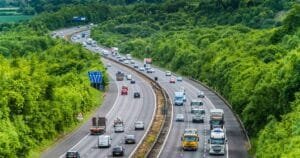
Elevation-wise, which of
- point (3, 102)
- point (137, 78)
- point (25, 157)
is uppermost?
point (3, 102)

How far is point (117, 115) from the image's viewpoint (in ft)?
443

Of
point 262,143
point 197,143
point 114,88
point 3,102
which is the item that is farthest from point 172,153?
point 114,88

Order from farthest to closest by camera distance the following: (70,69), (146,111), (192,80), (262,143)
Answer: (192,80), (70,69), (146,111), (262,143)

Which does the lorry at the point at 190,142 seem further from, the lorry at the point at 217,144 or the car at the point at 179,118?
the car at the point at 179,118

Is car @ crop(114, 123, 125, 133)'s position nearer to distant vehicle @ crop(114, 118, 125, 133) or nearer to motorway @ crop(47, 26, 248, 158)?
distant vehicle @ crop(114, 118, 125, 133)

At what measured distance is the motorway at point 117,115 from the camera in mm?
97875

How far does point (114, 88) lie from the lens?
177000mm

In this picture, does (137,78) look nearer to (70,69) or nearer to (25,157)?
(70,69)

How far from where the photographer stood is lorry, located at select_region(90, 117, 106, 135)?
112875mm

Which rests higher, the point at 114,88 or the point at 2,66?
the point at 2,66

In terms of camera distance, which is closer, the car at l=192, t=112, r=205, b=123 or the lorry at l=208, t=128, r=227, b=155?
the lorry at l=208, t=128, r=227, b=155

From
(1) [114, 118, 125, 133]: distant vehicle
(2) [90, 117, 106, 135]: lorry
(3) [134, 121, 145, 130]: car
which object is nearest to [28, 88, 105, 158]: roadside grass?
(2) [90, 117, 106, 135]: lorry

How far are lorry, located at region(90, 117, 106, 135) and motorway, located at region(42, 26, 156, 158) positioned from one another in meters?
1.01

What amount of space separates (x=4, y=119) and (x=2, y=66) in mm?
12637
